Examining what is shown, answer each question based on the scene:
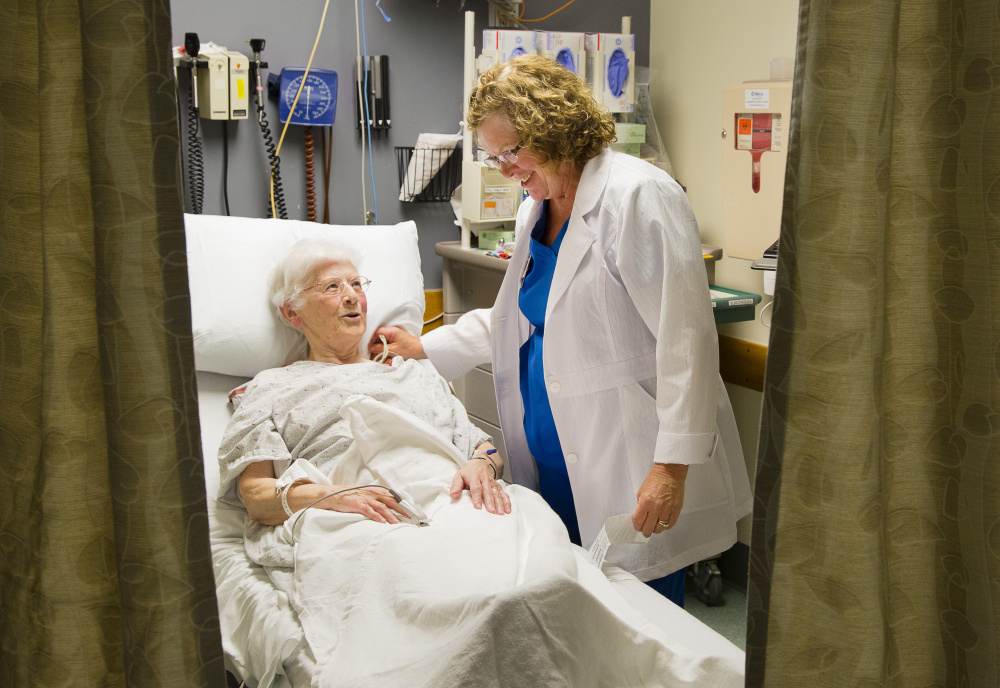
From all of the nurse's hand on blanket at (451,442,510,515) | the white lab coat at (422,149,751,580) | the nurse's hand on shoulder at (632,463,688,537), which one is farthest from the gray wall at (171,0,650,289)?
the nurse's hand on shoulder at (632,463,688,537)

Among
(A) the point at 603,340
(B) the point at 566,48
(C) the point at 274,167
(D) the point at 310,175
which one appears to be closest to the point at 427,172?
(D) the point at 310,175

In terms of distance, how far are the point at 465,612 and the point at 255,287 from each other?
1.34 m

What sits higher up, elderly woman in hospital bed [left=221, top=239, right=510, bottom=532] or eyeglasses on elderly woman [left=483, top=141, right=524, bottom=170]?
eyeglasses on elderly woman [left=483, top=141, right=524, bottom=170]

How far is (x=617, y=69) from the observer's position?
2.79 metres

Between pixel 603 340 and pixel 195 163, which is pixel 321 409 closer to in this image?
pixel 603 340

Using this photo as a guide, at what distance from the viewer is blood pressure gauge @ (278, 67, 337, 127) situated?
8.85ft

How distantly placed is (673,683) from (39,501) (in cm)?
89

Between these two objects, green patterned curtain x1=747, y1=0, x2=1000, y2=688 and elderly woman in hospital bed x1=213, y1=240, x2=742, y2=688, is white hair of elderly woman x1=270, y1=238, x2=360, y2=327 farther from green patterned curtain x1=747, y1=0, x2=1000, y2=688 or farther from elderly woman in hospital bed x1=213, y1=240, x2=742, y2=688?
green patterned curtain x1=747, y1=0, x2=1000, y2=688

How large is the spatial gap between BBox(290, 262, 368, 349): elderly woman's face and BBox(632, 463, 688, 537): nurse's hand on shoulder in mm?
886

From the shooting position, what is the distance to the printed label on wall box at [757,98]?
250cm

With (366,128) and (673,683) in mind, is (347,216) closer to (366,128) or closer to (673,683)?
(366,128)

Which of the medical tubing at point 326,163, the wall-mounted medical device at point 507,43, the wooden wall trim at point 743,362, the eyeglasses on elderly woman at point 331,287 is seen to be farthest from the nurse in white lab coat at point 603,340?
the medical tubing at point 326,163

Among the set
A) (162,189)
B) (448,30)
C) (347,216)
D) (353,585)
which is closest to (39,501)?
(162,189)

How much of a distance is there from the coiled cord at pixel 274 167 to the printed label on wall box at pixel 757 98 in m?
1.44
